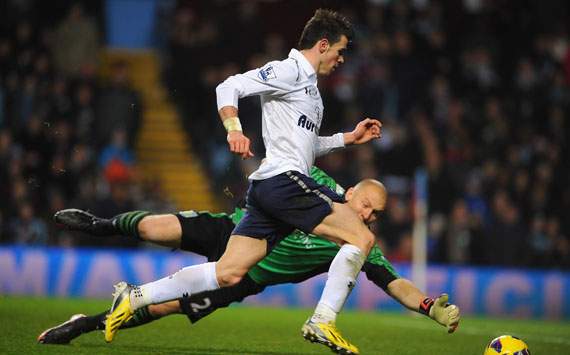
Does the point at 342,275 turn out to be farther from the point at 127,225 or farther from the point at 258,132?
the point at 258,132

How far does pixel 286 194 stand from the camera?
22.7 ft

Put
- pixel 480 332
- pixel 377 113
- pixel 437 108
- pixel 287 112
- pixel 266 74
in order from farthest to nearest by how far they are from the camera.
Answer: pixel 437 108 < pixel 377 113 < pixel 480 332 < pixel 287 112 < pixel 266 74

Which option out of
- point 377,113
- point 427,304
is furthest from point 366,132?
point 377,113

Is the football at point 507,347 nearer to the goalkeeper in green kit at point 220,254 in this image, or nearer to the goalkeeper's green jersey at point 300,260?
the goalkeeper in green kit at point 220,254

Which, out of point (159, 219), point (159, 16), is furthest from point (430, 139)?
point (159, 219)

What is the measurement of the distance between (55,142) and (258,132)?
8.99ft

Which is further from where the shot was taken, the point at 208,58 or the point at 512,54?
the point at 512,54

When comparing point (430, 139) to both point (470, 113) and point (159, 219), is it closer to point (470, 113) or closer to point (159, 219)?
point (470, 113)

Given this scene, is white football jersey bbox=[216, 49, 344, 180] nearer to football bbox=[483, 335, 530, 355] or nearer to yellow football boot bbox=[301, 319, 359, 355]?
yellow football boot bbox=[301, 319, 359, 355]

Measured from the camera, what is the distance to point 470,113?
1747 cm

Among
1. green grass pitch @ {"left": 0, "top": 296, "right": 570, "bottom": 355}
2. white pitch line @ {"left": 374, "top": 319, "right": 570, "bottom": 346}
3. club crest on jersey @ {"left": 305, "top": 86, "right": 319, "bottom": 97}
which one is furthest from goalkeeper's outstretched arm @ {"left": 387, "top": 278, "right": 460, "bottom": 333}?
white pitch line @ {"left": 374, "top": 319, "right": 570, "bottom": 346}

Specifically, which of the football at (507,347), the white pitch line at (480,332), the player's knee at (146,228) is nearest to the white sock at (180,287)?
the player's knee at (146,228)

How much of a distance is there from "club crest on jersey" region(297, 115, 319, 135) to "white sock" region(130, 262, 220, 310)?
1046 mm

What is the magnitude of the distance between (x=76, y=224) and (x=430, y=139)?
9.51 meters
